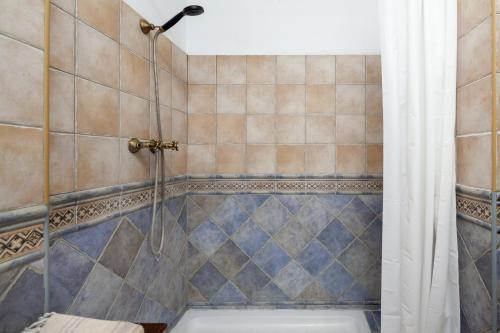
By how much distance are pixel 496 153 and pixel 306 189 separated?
3.57 feet

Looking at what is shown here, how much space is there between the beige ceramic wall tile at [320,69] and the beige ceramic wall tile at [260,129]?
372 mm

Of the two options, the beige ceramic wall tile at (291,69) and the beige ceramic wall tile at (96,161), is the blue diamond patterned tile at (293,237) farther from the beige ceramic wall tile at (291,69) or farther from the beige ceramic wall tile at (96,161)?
the beige ceramic wall tile at (96,161)

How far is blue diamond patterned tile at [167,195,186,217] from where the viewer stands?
1.77 meters

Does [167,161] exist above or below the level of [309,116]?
below

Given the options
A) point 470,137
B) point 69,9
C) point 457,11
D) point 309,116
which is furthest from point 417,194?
point 69,9

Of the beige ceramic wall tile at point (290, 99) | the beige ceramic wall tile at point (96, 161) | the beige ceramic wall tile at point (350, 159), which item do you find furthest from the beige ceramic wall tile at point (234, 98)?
the beige ceramic wall tile at point (96, 161)

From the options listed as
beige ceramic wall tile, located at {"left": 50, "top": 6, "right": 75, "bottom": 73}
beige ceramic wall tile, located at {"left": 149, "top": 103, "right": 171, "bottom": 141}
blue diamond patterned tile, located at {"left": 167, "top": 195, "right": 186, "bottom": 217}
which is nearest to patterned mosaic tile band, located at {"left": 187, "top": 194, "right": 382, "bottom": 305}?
blue diamond patterned tile, located at {"left": 167, "top": 195, "right": 186, "bottom": 217}

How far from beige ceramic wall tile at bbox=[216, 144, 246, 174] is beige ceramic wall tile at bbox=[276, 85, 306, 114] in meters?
0.37

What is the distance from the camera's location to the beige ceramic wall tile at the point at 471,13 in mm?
1107

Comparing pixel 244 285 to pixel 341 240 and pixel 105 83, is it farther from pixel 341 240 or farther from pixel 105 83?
pixel 105 83

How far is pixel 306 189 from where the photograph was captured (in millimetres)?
2016

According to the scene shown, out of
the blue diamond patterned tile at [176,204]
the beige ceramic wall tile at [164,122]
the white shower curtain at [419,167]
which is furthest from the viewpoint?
the blue diamond patterned tile at [176,204]

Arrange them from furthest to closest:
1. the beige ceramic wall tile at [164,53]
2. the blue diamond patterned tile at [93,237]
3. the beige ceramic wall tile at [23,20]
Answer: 1. the beige ceramic wall tile at [164,53]
2. the blue diamond patterned tile at [93,237]
3. the beige ceramic wall tile at [23,20]

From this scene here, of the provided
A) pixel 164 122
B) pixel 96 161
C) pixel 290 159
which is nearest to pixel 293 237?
pixel 290 159
